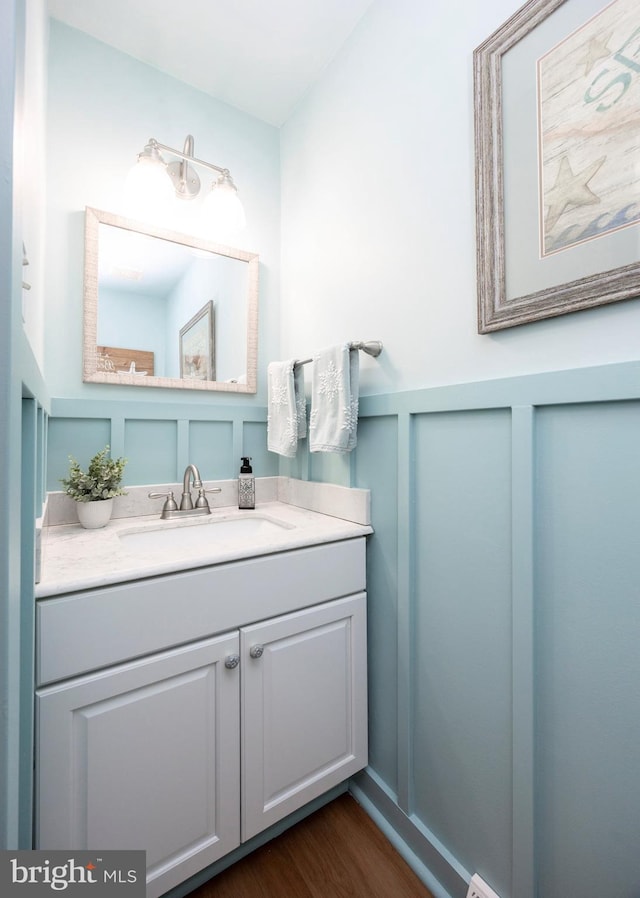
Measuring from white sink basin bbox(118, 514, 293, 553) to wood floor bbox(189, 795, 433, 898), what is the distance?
0.83 metres

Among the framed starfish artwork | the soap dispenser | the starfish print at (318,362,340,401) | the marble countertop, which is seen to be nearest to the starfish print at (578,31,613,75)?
the framed starfish artwork

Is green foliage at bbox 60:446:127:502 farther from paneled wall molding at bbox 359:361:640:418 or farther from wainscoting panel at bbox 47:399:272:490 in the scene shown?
paneled wall molding at bbox 359:361:640:418


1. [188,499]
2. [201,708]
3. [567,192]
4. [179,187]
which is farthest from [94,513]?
[567,192]

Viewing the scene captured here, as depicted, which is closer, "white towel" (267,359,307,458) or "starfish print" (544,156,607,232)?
"starfish print" (544,156,607,232)

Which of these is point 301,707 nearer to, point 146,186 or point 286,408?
point 286,408

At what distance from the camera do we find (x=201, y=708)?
915 millimetres

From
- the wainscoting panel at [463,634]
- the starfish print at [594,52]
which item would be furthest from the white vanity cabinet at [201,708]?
the starfish print at [594,52]

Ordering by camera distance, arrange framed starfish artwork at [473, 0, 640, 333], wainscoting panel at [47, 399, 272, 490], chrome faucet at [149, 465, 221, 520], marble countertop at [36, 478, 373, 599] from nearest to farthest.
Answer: framed starfish artwork at [473, 0, 640, 333] < marble countertop at [36, 478, 373, 599] < wainscoting panel at [47, 399, 272, 490] < chrome faucet at [149, 465, 221, 520]

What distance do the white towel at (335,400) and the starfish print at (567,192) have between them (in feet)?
1.85

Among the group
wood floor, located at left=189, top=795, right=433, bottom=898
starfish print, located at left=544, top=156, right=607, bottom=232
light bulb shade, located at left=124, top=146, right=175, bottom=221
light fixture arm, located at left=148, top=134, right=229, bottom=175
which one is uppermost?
light fixture arm, located at left=148, top=134, right=229, bottom=175

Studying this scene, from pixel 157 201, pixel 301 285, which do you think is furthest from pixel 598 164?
pixel 157 201

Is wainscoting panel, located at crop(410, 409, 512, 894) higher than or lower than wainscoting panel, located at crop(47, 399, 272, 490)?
lower

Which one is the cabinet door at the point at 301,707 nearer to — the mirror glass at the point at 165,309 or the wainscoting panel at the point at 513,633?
the wainscoting panel at the point at 513,633

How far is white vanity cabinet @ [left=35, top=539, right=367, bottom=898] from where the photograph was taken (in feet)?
2.51
